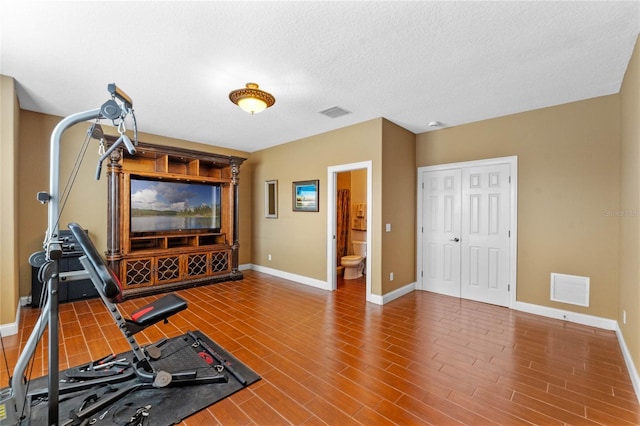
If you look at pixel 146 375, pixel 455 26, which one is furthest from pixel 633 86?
pixel 146 375

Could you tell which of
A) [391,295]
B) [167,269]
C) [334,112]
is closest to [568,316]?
[391,295]

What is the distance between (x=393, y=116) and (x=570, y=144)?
2.21m

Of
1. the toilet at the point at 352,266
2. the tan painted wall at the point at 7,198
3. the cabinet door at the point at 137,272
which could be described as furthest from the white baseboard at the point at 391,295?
the tan painted wall at the point at 7,198

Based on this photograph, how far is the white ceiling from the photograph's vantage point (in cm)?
202

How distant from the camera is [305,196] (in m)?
5.45

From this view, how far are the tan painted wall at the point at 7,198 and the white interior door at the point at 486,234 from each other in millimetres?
5688

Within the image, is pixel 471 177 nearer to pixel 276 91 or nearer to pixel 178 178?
pixel 276 91

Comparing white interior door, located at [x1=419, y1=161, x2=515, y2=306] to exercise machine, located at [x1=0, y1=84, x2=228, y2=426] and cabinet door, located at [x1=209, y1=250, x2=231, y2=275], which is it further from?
exercise machine, located at [x1=0, y1=84, x2=228, y2=426]

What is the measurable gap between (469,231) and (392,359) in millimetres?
2693

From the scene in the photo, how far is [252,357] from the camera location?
2.69 metres

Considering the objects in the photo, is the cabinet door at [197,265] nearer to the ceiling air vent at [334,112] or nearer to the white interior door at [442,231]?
the ceiling air vent at [334,112]

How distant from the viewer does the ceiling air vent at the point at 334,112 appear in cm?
392

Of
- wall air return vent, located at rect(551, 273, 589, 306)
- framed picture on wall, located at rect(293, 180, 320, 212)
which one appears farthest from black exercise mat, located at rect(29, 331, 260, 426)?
wall air return vent, located at rect(551, 273, 589, 306)

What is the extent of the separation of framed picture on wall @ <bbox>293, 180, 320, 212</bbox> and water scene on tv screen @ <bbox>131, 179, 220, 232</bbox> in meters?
1.58
